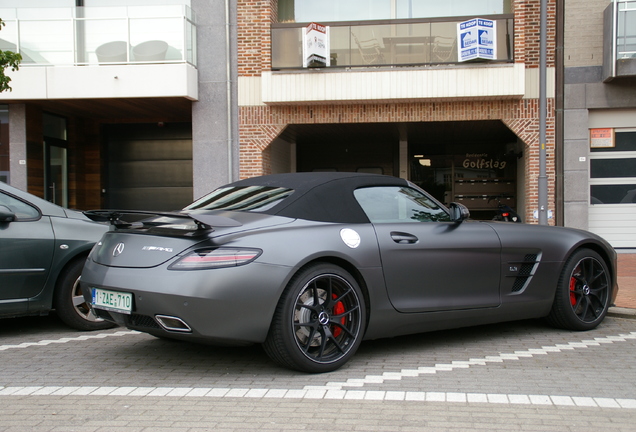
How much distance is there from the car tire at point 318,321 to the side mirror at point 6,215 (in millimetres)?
2752

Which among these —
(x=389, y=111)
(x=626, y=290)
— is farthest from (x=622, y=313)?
(x=389, y=111)

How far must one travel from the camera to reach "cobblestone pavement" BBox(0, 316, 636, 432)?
350 cm

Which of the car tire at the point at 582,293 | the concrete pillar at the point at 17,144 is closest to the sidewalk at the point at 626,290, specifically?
the car tire at the point at 582,293

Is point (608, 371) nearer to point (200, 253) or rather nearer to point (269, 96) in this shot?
point (200, 253)

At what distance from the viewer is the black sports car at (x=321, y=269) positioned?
4113 mm

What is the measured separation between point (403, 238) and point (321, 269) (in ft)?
2.70

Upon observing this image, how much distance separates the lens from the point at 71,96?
13.6 metres

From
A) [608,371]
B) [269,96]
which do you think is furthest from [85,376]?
[269,96]

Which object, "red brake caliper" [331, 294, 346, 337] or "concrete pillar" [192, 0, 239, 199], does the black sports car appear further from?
"concrete pillar" [192, 0, 239, 199]

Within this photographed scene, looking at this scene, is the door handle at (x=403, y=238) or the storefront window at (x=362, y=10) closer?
the door handle at (x=403, y=238)

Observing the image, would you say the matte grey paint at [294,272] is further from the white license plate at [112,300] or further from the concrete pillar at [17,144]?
the concrete pillar at [17,144]

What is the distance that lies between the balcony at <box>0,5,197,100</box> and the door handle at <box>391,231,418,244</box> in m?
9.71

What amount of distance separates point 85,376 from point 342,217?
208 centimetres

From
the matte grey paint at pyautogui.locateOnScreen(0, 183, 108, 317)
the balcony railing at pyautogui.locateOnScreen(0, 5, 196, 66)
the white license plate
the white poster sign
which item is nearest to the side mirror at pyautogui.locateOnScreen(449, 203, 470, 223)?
the white license plate
